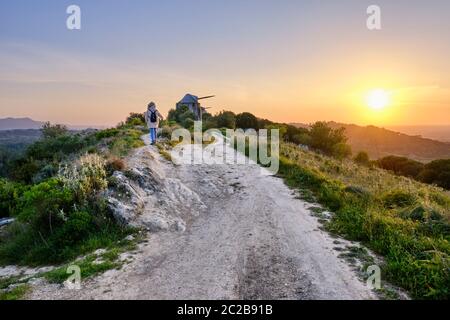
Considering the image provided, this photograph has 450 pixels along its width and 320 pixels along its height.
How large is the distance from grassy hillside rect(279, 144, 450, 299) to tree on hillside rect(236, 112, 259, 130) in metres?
47.1

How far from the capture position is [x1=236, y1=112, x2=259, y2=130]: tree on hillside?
199ft

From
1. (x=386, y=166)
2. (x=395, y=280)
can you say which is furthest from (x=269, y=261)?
(x=386, y=166)

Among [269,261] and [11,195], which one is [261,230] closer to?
[269,261]

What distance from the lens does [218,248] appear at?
8000 mm

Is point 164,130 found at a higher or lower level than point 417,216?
higher

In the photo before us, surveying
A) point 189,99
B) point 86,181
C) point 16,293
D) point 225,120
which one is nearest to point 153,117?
point 86,181

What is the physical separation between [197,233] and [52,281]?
12.0ft

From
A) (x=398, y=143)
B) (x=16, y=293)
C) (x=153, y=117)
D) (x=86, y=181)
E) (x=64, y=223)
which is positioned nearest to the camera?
(x=16, y=293)

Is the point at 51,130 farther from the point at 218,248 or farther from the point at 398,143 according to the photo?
the point at 398,143

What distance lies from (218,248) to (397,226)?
4.65 meters

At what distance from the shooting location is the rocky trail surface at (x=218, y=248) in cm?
616

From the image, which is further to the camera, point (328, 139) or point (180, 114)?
point (328, 139)

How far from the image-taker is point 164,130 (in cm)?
2503

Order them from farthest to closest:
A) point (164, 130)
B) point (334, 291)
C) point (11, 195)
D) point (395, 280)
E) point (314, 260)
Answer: point (164, 130) < point (11, 195) < point (314, 260) < point (395, 280) < point (334, 291)
